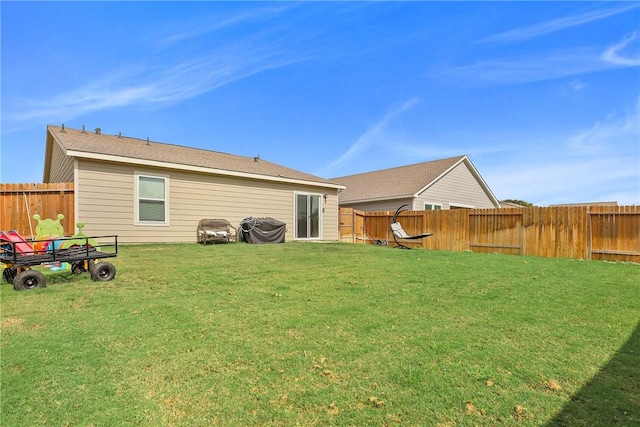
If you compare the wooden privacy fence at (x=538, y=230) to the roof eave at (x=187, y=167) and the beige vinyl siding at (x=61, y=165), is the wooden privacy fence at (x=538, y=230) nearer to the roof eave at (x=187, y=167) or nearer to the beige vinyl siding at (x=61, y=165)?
the roof eave at (x=187, y=167)

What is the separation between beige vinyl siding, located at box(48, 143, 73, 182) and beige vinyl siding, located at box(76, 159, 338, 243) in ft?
3.58

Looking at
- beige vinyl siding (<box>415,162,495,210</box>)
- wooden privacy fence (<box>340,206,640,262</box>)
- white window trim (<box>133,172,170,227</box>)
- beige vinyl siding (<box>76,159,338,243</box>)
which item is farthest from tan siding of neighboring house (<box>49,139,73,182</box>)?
beige vinyl siding (<box>415,162,495,210</box>)

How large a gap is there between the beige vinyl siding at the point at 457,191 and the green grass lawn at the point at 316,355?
534 inches

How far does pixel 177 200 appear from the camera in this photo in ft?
36.2

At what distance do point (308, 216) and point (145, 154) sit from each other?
6771 mm

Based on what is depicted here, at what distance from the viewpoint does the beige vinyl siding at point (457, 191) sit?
1828 cm

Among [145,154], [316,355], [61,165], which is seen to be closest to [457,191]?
[145,154]

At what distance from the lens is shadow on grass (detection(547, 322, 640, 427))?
6.01 feet

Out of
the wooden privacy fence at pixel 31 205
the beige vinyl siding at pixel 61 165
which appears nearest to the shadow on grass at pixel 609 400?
the wooden privacy fence at pixel 31 205

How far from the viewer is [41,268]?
6.05 m

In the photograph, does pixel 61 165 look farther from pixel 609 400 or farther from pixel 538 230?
pixel 538 230

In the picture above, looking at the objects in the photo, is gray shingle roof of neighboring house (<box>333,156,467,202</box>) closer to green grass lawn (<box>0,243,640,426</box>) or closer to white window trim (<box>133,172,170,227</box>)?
white window trim (<box>133,172,170,227</box>)

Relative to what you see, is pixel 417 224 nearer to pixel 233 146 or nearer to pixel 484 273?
pixel 484 273

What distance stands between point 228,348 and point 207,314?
96cm
